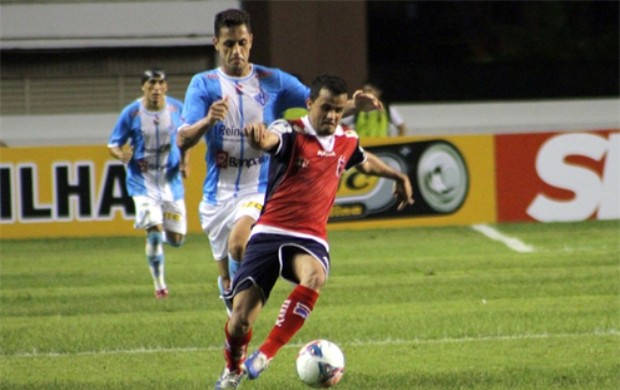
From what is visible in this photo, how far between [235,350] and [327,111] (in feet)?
4.90

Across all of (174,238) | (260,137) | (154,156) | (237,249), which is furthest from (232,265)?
(154,156)

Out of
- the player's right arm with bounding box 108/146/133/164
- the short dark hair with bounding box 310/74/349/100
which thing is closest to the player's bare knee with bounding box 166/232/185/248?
the player's right arm with bounding box 108/146/133/164

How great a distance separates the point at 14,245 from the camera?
19.8 meters

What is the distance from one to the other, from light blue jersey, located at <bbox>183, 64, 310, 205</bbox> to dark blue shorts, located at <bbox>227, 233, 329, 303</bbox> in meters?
1.76

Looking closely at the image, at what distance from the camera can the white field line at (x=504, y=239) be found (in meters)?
17.9

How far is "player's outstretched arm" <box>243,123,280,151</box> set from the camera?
8195 mm

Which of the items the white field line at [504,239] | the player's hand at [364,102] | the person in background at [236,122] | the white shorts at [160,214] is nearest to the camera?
the player's hand at [364,102]

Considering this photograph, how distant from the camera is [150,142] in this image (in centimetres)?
1524

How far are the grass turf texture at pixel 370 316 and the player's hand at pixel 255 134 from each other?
67.7 inches

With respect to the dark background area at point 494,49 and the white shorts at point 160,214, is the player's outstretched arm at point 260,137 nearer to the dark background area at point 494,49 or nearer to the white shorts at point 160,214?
the white shorts at point 160,214

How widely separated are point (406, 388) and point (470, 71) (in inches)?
956

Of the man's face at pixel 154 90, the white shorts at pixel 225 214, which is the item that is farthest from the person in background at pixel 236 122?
the man's face at pixel 154 90

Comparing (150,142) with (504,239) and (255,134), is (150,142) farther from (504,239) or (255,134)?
(255,134)

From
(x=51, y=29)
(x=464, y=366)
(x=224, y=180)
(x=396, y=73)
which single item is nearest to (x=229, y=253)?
(x=224, y=180)
